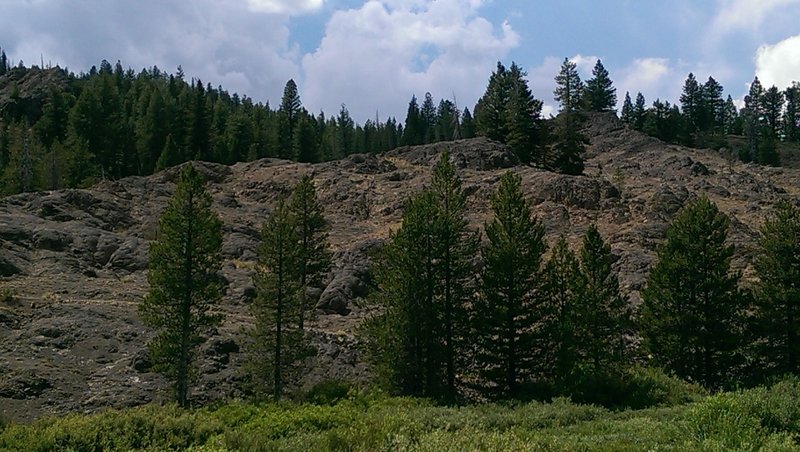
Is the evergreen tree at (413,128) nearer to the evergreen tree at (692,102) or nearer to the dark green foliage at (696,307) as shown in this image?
the evergreen tree at (692,102)

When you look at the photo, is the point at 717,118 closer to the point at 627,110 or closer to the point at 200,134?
the point at 627,110

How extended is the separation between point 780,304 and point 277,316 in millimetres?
27361

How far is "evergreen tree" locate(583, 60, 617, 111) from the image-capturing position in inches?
4764

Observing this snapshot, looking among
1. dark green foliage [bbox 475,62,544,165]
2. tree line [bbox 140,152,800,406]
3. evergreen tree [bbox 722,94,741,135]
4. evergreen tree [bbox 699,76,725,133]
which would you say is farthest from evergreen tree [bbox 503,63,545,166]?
evergreen tree [bbox 722,94,741,135]

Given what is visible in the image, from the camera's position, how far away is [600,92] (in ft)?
399

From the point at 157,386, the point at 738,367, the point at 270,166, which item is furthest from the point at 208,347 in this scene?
the point at 270,166

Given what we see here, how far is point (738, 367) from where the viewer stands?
111 ft

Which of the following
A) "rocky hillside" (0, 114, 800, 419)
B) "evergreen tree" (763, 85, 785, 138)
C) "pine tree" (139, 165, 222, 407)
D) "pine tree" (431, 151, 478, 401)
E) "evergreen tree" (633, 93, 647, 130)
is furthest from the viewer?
"evergreen tree" (763, 85, 785, 138)

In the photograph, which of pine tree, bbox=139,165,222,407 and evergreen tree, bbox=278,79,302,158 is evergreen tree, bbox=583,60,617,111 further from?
pine tree, bbox=139,165,222,407

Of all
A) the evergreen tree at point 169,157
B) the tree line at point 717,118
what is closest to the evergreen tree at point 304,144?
the evergreen tree at point 169,157

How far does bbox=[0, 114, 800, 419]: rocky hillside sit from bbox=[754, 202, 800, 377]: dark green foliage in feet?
37.9

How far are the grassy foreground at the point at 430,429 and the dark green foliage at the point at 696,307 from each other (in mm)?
8064

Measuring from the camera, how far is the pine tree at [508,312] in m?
31.5

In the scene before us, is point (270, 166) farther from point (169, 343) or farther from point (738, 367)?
point (738, 367)
